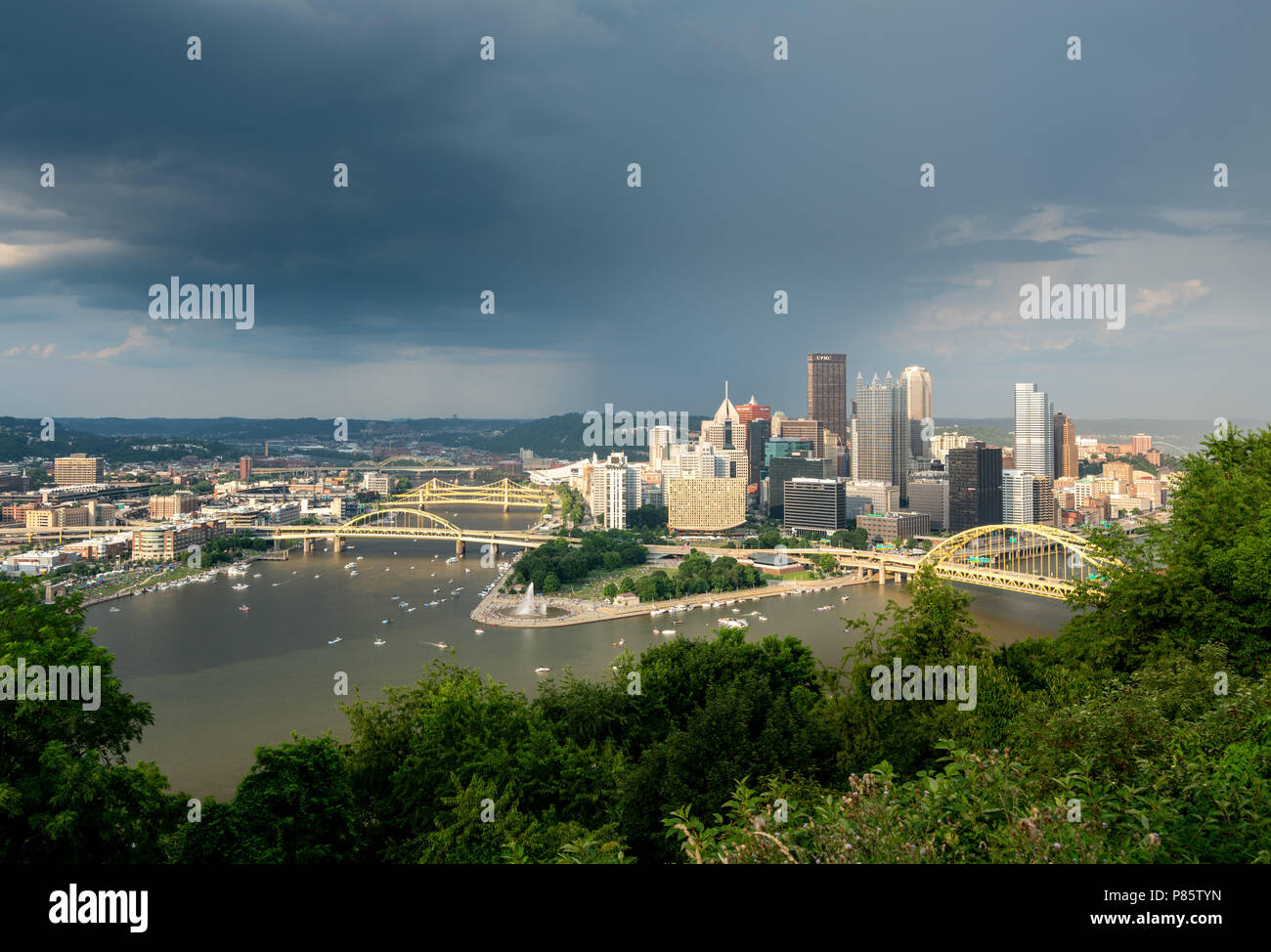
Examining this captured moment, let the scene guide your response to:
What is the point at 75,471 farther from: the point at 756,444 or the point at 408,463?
the point at 756,444

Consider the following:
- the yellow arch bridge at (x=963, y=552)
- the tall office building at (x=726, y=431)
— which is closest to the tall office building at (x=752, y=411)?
the tall office building at (x=726, y=431)

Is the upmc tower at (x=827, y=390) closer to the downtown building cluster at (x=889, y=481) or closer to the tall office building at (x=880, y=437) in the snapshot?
the downtown building cluster at (x=889, y=481)

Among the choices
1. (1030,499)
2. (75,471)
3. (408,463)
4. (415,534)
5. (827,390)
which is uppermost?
(827,390)

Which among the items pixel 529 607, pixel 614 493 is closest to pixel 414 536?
pixel 614 493

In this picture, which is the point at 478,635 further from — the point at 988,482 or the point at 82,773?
the point at 988,482

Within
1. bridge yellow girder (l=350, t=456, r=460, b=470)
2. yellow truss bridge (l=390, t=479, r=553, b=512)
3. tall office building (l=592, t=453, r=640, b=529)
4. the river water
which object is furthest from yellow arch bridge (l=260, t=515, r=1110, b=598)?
bridge yellow girder (l=350, t=456, r=460, b=470)
